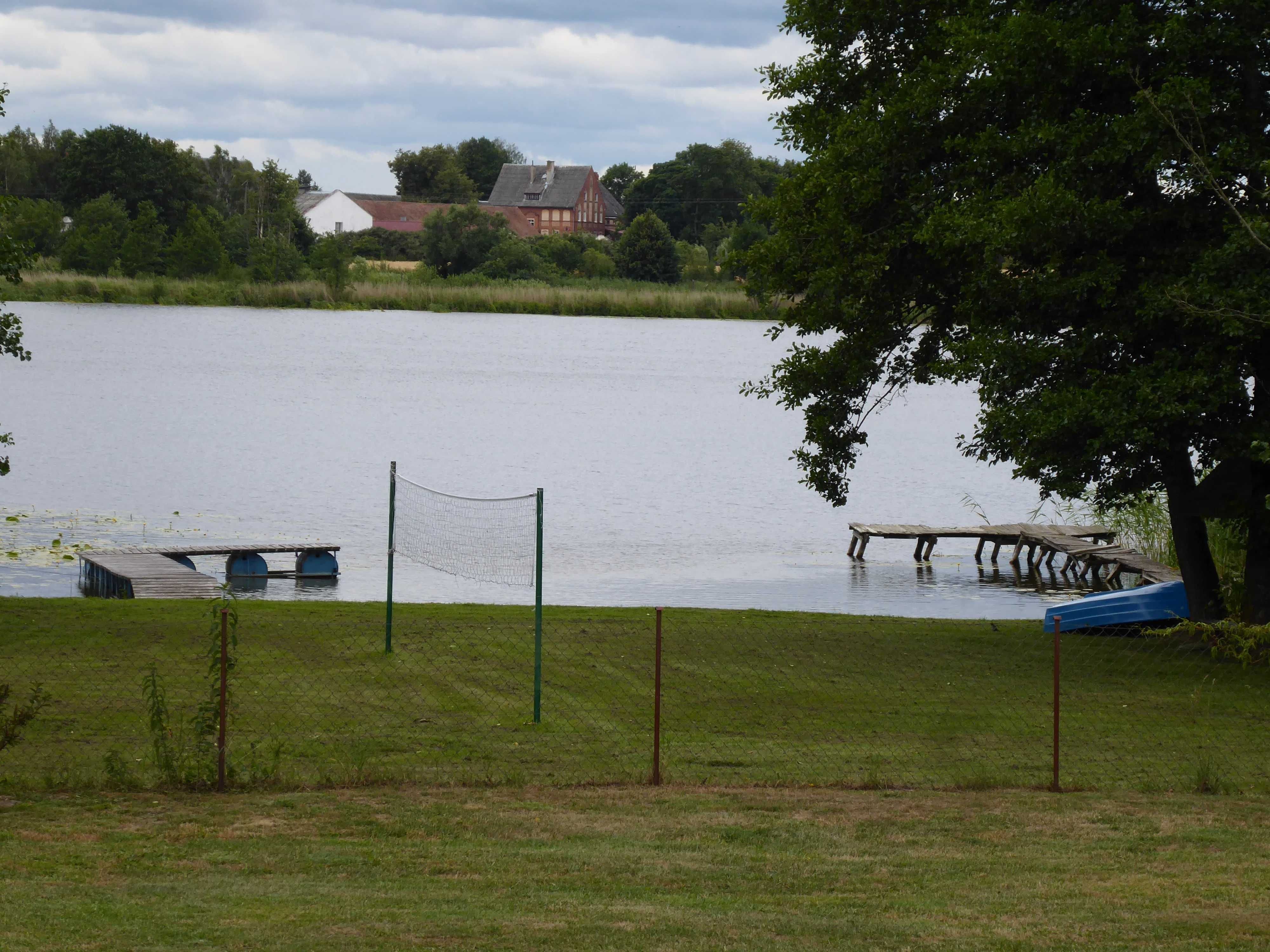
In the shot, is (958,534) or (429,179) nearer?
(958,534)

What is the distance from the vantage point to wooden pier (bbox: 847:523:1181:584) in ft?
104

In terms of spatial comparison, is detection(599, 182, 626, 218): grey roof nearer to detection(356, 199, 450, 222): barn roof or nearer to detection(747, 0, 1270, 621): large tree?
detection(356, 199, 450, 222): barn roof

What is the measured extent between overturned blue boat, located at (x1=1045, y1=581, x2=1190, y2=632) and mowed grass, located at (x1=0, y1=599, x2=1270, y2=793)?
26 centimetres

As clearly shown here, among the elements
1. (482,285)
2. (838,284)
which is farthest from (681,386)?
(838,284)

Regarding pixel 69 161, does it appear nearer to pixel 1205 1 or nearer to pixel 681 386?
pixel 681 386

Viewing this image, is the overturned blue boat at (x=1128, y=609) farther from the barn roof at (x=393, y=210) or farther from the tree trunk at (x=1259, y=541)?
the barn roof at (x=393, y=210)

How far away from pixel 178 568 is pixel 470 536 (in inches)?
270

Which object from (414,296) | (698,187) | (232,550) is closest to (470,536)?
(232,550)

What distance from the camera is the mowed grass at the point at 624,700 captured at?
12.0 metres

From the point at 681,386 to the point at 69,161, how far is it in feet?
254

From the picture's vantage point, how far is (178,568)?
84.0ft

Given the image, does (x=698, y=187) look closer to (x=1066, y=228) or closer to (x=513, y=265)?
(x=513, y=265)

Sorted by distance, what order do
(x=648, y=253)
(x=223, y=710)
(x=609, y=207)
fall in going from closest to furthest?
1. (x=223, y=710)
2. (x=648, y=253)
3. (x=609, y=207)

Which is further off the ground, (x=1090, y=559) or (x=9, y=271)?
(x=9, y=271)
